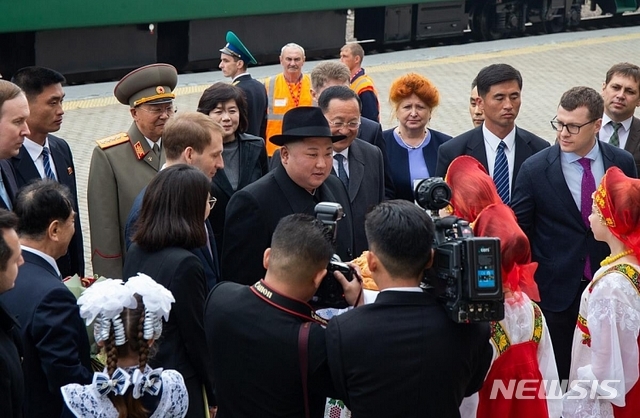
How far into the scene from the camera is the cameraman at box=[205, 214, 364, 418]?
3379 mm

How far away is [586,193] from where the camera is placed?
5.43m

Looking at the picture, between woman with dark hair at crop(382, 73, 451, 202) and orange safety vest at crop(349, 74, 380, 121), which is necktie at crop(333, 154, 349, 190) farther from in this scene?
orange safety vest at crop(349, 74, 380, 121)

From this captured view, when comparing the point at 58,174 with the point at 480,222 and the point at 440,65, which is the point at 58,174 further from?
the point at 440,65

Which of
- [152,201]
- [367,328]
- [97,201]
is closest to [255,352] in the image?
[367,328]

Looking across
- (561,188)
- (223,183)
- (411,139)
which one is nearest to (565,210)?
(561,188)

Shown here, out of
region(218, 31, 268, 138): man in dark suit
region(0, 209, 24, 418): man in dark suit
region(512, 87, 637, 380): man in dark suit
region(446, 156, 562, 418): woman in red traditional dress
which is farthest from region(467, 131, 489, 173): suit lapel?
region(218, 31, 268, 138): man in dark suit

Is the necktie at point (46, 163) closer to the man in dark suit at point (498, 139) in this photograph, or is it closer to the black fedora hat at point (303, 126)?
the black fedora hat at point (303, 126)

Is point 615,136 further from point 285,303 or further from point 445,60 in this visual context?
point 445,60

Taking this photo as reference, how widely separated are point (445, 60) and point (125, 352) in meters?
15.9

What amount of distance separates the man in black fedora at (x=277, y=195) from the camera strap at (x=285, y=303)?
1247mm

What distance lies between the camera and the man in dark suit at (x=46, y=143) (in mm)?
5598

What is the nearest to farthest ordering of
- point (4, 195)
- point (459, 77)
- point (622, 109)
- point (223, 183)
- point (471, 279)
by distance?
point (471, 279) → point (4, 195) → point (223, 183) → point (622, 109) → point (459, 77)

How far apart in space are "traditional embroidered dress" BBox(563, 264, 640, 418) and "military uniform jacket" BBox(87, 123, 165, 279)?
2.77 m

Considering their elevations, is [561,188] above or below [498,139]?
below
